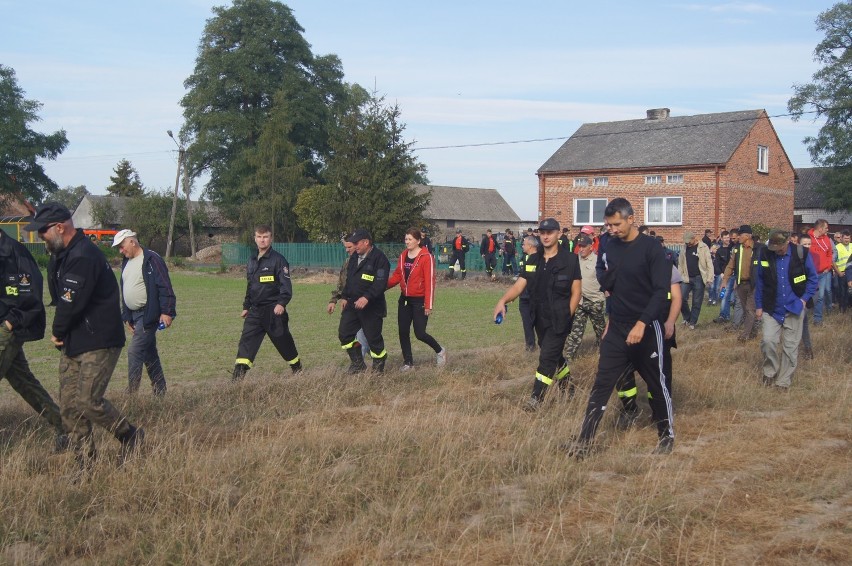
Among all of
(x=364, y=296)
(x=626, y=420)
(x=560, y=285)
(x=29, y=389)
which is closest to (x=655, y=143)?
(x=364, y=296)

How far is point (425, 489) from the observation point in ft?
17.7

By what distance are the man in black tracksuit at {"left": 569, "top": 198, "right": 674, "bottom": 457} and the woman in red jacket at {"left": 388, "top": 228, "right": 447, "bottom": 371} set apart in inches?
154

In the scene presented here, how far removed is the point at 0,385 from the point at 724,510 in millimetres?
8652

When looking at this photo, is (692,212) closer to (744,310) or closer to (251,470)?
(744,310)

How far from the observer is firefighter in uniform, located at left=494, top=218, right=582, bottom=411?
8.21 m

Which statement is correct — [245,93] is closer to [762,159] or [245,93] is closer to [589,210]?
[589,210]

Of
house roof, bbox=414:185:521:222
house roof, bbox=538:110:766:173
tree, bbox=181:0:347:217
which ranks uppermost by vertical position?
tree, bbox=181:0:347:217

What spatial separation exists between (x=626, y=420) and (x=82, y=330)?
445 centimetres

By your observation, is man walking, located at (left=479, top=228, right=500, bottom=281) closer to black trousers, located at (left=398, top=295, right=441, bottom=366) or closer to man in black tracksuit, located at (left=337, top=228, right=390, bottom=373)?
black trousers, located at (left=398, top=295, right=441, bottom=366)

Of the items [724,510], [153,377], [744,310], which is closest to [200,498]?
[724,510]

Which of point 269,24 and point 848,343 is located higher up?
point 269,24

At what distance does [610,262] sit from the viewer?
22.3 ft

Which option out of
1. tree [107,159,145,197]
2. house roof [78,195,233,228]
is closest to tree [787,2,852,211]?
house roof [78,195,233,228]

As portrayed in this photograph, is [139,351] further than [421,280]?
No
